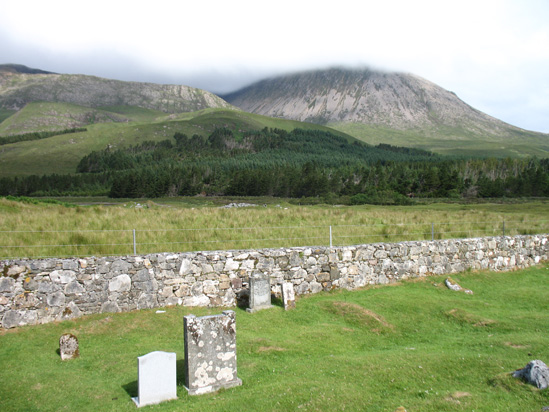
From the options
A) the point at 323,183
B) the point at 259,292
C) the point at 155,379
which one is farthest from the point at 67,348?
the point at 323,183

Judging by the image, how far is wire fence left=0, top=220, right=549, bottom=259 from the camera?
14344mm

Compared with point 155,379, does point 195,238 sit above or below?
above

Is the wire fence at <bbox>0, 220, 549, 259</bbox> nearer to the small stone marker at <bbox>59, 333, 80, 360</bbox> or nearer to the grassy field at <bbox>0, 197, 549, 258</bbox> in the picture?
the grassy field at <bbox>0, 197, 549, 258</bbox>

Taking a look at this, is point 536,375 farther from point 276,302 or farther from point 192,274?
point 192,274

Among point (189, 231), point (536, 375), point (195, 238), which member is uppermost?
point (189, 231)

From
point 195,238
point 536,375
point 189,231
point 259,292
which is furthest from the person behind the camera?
Result: point 189,231

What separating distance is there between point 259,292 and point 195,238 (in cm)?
449

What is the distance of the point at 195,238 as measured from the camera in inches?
669

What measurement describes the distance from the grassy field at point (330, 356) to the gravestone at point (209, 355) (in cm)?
26

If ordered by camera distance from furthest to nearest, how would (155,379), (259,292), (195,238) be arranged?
1. (195,238)
2. (259,292)
3. (155,379)

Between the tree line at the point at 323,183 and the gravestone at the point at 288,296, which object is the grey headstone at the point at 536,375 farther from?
the tree line at the point at 323,183

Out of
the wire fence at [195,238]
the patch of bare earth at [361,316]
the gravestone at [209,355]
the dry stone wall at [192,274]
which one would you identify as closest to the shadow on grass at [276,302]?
the dry stone wall at [192,274]

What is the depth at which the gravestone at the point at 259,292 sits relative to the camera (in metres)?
13.6

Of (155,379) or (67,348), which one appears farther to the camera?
(67,348)
